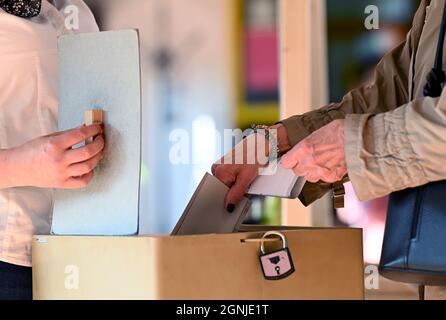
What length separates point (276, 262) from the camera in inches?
42.7

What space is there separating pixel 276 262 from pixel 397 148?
0.25 meters

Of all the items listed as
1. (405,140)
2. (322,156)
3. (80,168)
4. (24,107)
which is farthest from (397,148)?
(24,107)

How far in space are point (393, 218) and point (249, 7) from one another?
2.56m

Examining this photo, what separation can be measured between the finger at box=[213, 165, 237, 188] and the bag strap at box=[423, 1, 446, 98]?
1.46 feet

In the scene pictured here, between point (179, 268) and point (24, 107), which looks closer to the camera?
point (179, 268)

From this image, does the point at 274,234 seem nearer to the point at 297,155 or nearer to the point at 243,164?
the point at 297,155

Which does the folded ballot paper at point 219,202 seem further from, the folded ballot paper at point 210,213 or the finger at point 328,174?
the finger at point 328,174

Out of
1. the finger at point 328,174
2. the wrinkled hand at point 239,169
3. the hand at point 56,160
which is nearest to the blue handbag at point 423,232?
the finger at point 328,174

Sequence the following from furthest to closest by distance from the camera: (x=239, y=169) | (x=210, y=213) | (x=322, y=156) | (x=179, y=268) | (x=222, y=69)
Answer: (x=222, y=69)
(x=239, y=169)
(x=210, y=213)
(x=322, y=156)
(x=179, y=268)

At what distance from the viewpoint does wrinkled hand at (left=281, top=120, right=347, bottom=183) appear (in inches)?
42.8

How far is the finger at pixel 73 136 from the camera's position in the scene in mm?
1002

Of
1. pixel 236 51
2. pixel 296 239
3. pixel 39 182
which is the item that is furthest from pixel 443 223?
pixel 236 51

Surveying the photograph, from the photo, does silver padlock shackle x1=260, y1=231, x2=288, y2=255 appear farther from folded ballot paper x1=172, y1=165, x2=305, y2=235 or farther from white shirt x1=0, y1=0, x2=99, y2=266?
white shirt x1=0, y1=0, x2=99, y2=266

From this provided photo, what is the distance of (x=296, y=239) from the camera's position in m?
1.14
